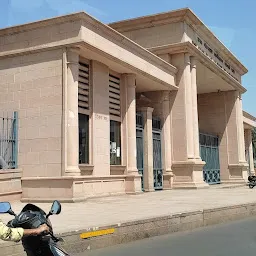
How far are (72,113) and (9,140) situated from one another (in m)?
2.20

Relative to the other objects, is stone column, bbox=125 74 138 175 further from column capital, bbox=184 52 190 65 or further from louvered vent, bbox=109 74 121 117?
column capital, bbox=184 52 190 65

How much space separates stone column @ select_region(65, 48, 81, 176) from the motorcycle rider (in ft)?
28.1

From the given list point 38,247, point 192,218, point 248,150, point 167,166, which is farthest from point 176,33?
point 248,150

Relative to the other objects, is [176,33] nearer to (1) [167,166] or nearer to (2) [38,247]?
(1) [167,166]

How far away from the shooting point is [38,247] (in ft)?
9.36

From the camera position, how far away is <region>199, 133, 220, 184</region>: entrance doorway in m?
23.2

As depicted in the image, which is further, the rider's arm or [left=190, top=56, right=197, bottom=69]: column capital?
[left=190, top=56, right=197, bottom=69]: column capital

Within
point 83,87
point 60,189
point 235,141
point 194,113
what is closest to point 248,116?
point 235,141

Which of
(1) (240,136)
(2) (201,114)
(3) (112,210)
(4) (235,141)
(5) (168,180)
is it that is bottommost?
(3) (112,210)

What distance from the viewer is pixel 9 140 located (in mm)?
11945

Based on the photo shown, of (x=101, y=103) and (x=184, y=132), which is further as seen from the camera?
(x=184, y=132)

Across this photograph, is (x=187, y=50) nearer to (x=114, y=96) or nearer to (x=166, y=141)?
(x=166, y=141)

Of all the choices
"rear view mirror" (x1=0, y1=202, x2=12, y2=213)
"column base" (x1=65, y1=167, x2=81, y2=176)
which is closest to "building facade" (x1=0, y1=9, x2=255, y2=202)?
"column base" (x1=65, y1=167, x2=81, y2=176)

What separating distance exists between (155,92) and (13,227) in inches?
627
